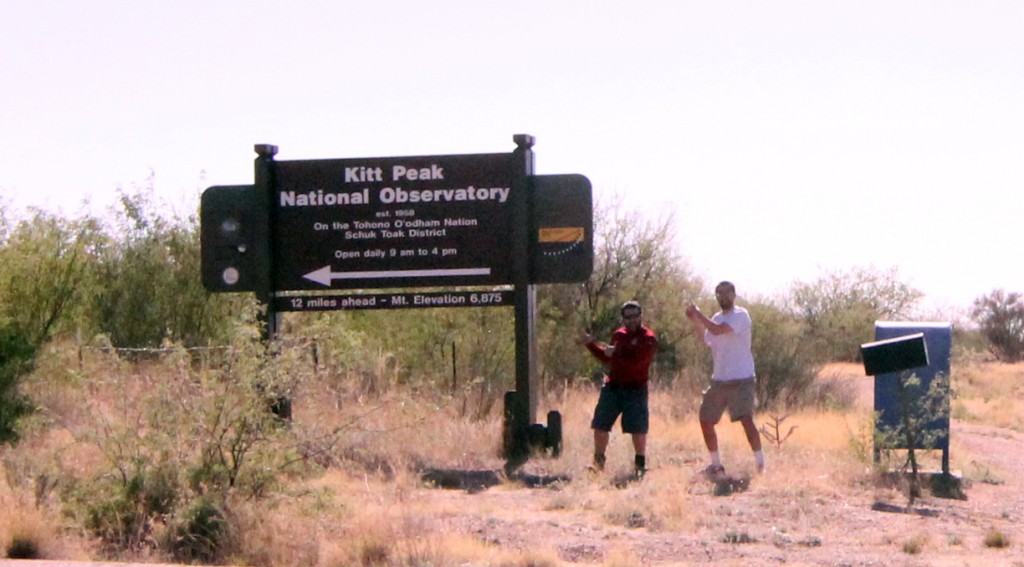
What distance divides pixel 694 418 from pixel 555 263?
451 cm

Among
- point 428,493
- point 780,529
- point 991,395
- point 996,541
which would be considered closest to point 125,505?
point 428,493

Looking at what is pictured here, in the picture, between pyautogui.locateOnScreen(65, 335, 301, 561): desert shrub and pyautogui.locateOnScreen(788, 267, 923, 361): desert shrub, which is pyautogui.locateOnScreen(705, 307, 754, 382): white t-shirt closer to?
pyautogui.locateOnScreen(65, 335, 301, 561): desert shrub

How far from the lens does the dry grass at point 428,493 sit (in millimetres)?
9133

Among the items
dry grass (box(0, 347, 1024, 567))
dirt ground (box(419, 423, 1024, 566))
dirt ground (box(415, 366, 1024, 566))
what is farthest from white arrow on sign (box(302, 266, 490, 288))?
dirt ground (box(419, 423, 1024, 566))

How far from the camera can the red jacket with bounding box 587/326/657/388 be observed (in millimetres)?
13094

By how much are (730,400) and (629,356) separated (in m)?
1.06

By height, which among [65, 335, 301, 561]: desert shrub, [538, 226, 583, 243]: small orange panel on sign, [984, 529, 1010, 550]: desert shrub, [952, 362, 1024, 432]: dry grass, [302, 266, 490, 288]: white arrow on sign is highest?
[538, 226, 583, 243]: small orange panel on sign

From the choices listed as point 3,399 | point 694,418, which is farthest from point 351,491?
point 694,418

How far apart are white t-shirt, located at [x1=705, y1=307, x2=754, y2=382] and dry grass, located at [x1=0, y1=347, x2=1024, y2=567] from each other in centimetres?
95

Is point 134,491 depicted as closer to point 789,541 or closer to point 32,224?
point 789,541

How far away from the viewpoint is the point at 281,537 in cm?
920

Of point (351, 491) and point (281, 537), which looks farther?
point (351, 491)

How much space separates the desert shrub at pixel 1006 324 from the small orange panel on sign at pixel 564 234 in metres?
37.3

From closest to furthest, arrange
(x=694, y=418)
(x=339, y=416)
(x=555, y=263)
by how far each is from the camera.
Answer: (x=339, y=416) → (x=555, y=263) → (x=694, y=418)
